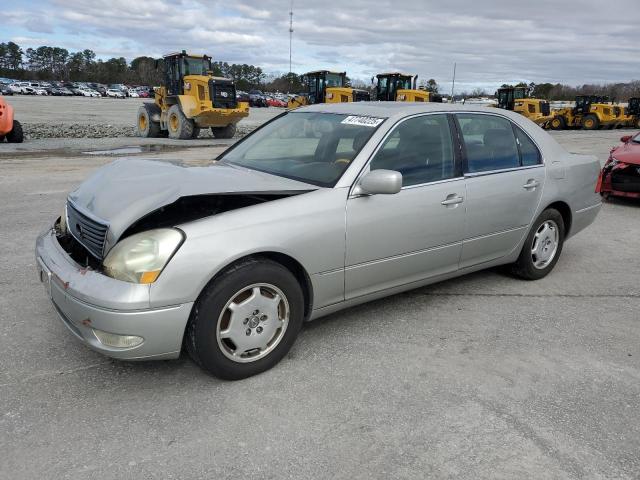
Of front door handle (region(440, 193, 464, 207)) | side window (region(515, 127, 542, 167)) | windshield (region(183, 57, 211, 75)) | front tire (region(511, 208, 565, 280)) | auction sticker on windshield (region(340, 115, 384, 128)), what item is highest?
windshield (region(183, 57, 211, 75))

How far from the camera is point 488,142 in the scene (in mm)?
4434

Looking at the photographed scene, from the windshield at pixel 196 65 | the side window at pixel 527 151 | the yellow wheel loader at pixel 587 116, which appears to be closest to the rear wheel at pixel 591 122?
the yellow wheel loader at pixel 587 116

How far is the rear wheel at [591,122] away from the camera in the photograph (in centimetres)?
3581

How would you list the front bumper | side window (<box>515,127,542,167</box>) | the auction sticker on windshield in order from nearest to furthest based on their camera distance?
1. the front bumper
2. the auction sticker on windshield
3. side window (<box>515,127,542,167</box>)

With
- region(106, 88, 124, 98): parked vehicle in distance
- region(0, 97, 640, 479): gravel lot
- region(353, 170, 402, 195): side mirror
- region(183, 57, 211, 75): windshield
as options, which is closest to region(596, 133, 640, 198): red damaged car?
region(0, 97, 640, 479): gravel lot

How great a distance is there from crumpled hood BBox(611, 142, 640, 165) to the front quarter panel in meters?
6.90

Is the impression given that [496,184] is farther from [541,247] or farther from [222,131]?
[222,131]

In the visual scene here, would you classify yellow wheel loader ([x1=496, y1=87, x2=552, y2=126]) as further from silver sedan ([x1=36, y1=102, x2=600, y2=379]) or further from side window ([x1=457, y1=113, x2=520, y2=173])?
silver sedan ([x1=36, y1=102, x2=600, y2=379])

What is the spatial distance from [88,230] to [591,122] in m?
38.7

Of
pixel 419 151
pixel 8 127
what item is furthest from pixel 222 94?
pixel 419 151

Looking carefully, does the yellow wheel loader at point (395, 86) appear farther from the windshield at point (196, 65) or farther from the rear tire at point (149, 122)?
the rear tire at point (149, 122)

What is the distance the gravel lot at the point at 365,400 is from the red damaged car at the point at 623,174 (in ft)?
15.8

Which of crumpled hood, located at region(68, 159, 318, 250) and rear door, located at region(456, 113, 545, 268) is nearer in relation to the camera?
crumpled hood, located at region(68, 159, 318, 250)

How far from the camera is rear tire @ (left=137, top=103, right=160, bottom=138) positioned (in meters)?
20.8
